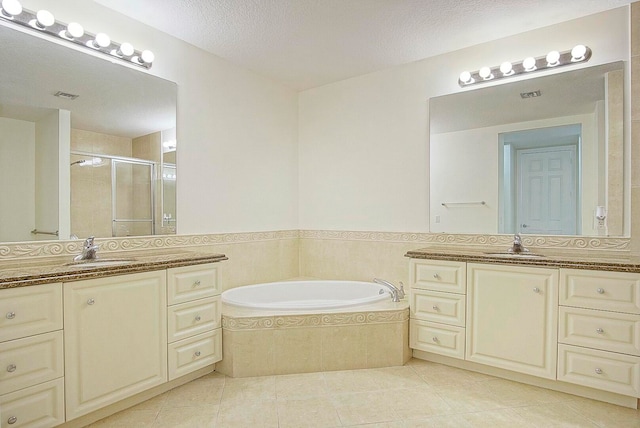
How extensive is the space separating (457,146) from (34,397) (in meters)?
3.13

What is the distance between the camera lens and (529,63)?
8.80 ft

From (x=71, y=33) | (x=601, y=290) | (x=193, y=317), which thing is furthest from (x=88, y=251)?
(x=601, y=290)

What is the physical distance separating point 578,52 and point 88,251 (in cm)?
341

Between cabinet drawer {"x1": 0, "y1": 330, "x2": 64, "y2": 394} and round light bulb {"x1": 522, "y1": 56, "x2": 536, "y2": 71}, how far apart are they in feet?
11.0

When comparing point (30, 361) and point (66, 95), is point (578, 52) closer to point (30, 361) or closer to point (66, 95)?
point (66, 95)

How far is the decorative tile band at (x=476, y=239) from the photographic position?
2.45 meters

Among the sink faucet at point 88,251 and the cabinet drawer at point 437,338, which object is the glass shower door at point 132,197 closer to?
the sink faucet at point 88,251

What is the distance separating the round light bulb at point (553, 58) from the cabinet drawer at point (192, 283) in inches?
108

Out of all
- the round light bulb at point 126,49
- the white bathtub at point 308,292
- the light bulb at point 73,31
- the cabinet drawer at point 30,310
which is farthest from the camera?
the white bathtub at point 308,292

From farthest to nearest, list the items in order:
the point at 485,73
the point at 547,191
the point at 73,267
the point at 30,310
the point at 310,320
→ the point at 485,73
the point at 547,191
the point at 310,320
the point at 73,267
the point at 30,310

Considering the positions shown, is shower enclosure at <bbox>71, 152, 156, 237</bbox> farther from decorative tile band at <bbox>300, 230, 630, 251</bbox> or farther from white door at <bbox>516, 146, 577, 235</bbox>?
white door at <bbox>516, 146, 577, 235</bbox>

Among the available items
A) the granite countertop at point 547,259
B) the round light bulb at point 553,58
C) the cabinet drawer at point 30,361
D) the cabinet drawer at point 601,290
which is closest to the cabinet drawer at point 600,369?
the cabinet drawer at point 601,290

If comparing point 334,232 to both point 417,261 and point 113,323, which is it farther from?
point 113,323

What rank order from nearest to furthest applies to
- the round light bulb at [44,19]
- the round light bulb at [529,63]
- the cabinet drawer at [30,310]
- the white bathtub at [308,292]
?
the cabinet drawer at [30,310] → the round light bulb at [44,19] → the round light bulb at [529,63] → the white bathtub at [308,292]
